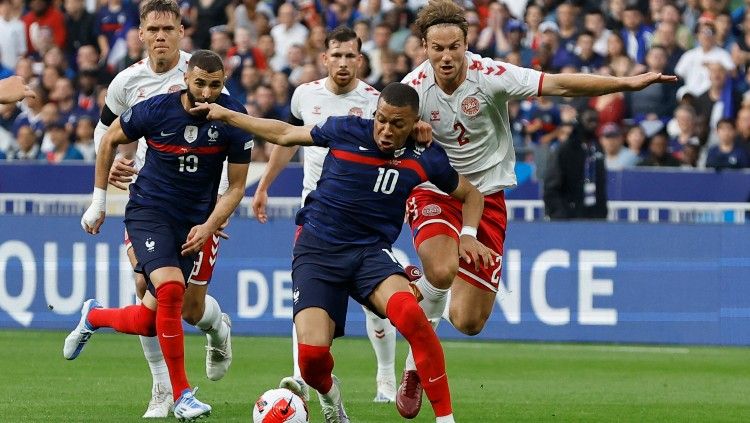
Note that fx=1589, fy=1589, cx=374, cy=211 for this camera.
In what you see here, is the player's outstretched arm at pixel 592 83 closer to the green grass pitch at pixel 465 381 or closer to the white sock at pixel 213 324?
the green grass pitch at pixel 465 381

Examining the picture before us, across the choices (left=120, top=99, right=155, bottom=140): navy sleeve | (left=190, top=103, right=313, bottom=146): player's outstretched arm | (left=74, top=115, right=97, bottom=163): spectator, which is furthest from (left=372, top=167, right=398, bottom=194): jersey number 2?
(left=74, top=115, right=97, bottom=163): spectator

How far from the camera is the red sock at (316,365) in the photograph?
29.8 ft

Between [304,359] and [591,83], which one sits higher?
[591,83]

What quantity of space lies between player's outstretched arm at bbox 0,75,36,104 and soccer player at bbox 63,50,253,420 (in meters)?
1.00

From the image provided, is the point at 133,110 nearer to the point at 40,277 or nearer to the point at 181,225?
the point at 181,225

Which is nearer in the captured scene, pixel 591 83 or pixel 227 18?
pixel 591 83

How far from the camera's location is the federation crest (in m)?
Answer: 10.2

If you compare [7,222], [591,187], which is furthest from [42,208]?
[591,187]

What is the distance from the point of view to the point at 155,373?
34.7 ft

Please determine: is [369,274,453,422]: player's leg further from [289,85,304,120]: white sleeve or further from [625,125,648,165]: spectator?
[625,125,648,165]: spectator

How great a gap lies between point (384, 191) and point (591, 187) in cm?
872

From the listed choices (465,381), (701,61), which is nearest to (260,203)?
(465,381)

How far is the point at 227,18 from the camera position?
23500 millimetres

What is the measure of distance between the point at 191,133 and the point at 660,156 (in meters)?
9.60
